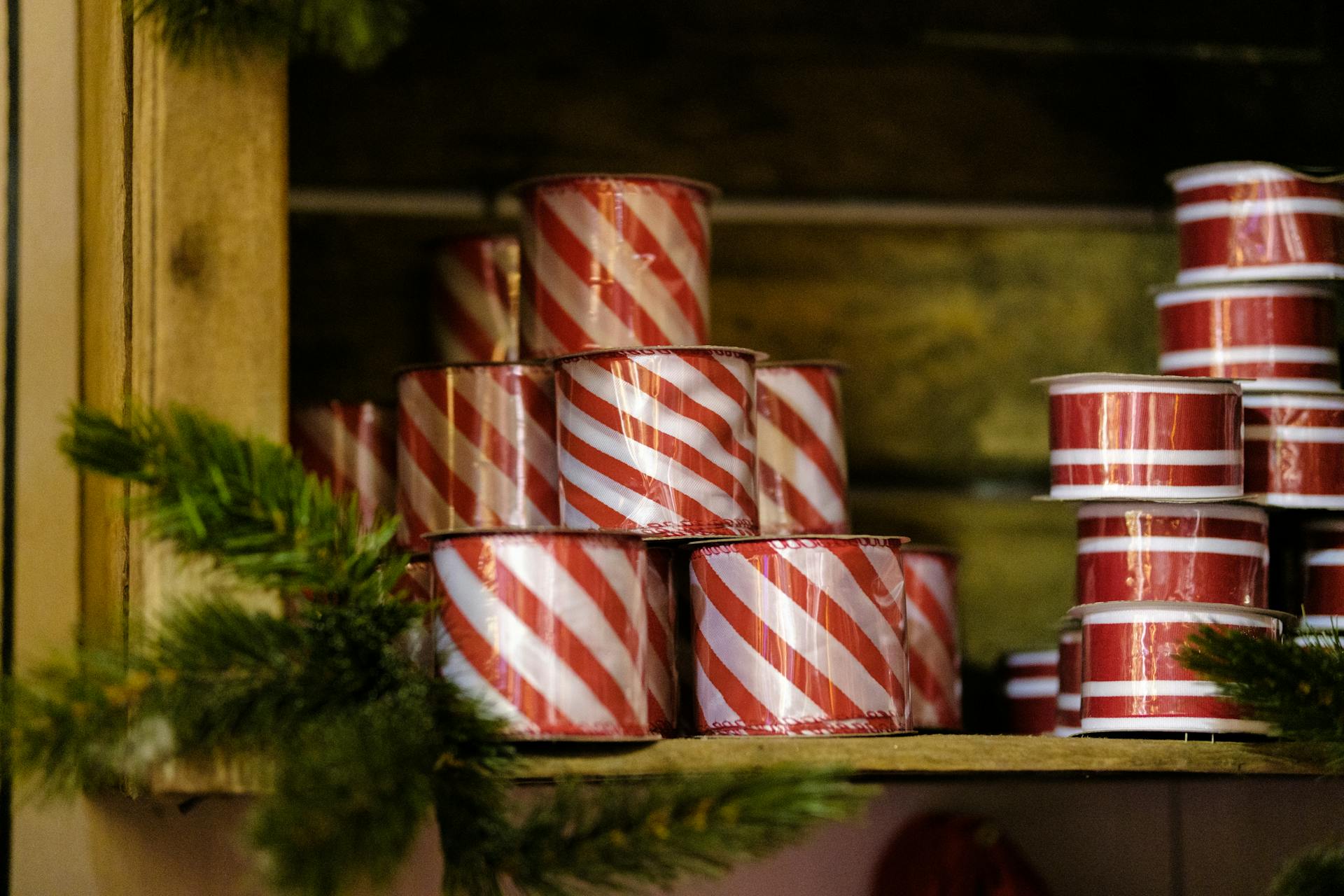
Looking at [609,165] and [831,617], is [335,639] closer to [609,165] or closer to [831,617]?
[831,617]

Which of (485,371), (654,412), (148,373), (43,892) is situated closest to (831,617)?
(654,412)

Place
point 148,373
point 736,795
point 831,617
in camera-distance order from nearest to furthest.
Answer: point 736,795 → point 148,373 → point 831,617

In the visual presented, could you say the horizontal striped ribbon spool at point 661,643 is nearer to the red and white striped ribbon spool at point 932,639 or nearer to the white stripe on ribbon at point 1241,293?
the red and white striped ribbon spool at point 932,639

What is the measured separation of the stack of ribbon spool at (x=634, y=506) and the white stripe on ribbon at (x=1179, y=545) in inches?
9.4

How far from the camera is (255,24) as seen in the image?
1.24m

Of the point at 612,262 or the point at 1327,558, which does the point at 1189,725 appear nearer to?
the point at 1327,558

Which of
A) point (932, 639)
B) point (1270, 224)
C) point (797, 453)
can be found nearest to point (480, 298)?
point (797, 453)

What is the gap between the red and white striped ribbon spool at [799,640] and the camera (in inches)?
52.2

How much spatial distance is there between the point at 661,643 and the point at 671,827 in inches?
11.9

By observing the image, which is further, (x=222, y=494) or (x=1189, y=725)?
(x=1189, y=725)

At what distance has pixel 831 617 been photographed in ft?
4.38

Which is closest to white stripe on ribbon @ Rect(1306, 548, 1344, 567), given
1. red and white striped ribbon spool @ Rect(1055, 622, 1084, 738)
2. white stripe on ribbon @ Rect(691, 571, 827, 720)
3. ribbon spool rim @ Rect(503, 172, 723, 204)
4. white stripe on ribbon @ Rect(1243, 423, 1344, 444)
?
white stripe on ribbon @ Rect(1243, 423, 1344, 444)

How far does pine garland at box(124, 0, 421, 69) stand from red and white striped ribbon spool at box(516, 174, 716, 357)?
318mm

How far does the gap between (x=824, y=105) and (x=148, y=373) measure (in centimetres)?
105
